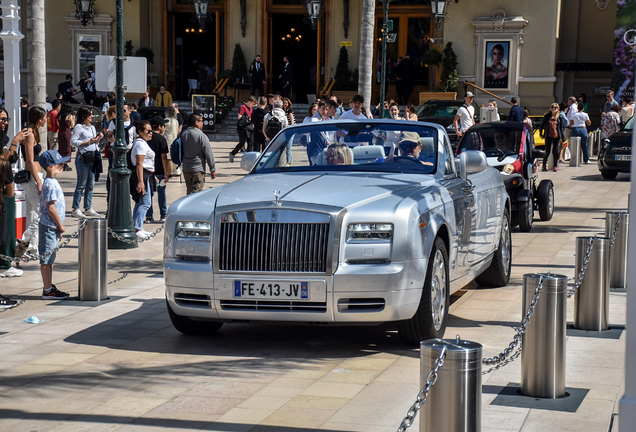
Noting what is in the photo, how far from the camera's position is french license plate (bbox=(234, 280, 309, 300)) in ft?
21.3

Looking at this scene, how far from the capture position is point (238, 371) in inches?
251

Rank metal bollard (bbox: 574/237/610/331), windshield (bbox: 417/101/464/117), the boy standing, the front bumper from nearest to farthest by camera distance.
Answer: the front bumper → metal bollard (bbox: 574/237/610/331) → the boy standing → windshield (bbox: 417/101/464/117)

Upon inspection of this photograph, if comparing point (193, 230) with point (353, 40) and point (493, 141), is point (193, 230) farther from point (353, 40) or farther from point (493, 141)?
point (353, 40)

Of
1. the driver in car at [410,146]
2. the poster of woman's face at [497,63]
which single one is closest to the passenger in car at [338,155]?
the driver in car at [410,146]

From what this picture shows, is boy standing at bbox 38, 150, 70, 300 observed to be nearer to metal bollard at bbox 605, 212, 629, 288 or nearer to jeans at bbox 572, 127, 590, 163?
metal bollard at bbox 605, 212, 629, 288

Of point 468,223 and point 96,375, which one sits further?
point 468,223

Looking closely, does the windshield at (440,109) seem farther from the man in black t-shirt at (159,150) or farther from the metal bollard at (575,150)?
the man in black t-shirt at (159,150)

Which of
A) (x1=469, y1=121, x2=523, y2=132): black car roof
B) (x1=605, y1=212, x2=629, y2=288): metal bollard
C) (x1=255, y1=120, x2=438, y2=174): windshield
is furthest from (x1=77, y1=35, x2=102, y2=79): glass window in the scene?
(x1=605, y1=212, x2=629, y2=288): metal bollard

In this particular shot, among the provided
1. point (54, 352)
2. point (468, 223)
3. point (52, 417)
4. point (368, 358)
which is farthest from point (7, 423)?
point (468, 223)

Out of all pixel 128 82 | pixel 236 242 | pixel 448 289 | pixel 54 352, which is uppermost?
pixel 128 82

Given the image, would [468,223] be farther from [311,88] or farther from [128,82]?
[311,88]

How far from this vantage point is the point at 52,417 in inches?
211

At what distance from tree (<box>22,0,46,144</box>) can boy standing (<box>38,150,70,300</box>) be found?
754 centimetres

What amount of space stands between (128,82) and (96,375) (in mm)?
6856
